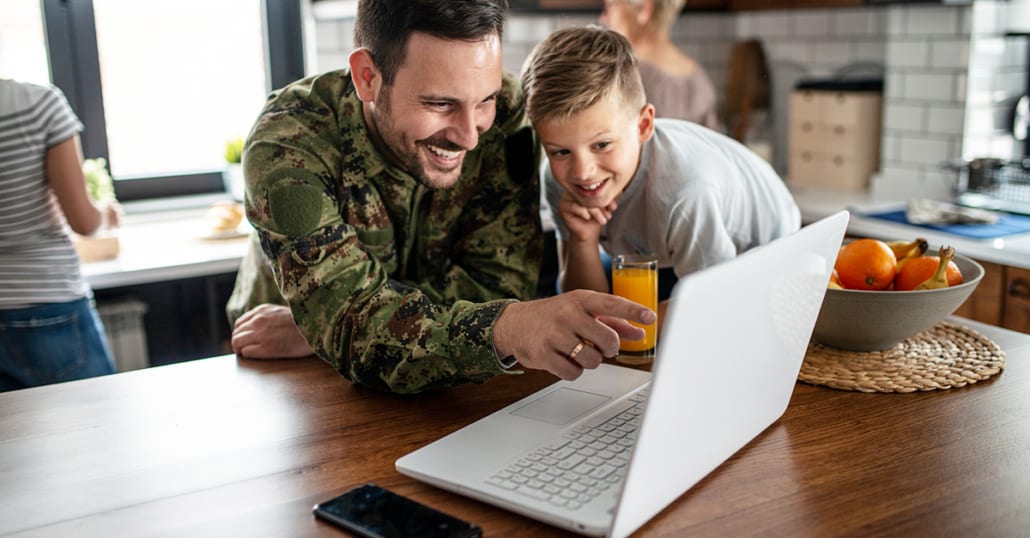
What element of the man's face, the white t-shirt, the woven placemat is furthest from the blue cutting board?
the man's face

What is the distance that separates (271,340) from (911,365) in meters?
0.92

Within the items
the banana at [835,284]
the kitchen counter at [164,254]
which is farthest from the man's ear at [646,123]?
the kitchen counter at [164,254]

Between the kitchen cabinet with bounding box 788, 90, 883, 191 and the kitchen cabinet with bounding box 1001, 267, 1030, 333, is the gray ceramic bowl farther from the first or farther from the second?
the kitchen cabinet with bounding box 788, 90, 883, 191

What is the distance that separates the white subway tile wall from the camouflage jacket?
1.72 metres

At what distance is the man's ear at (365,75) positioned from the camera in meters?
1.46

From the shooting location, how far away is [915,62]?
3211 mm

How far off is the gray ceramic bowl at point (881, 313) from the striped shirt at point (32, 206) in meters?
1.71

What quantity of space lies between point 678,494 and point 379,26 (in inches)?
32.7

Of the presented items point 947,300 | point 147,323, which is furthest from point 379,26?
point 147,323

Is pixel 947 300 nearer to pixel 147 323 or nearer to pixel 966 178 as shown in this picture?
pixel 966 178

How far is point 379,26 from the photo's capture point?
143cm

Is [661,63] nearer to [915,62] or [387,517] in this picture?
[915,62]

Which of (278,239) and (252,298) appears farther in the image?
(252,298)

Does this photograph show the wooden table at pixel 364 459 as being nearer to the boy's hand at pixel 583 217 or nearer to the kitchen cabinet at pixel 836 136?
the boy's hand at pixel 583 217
